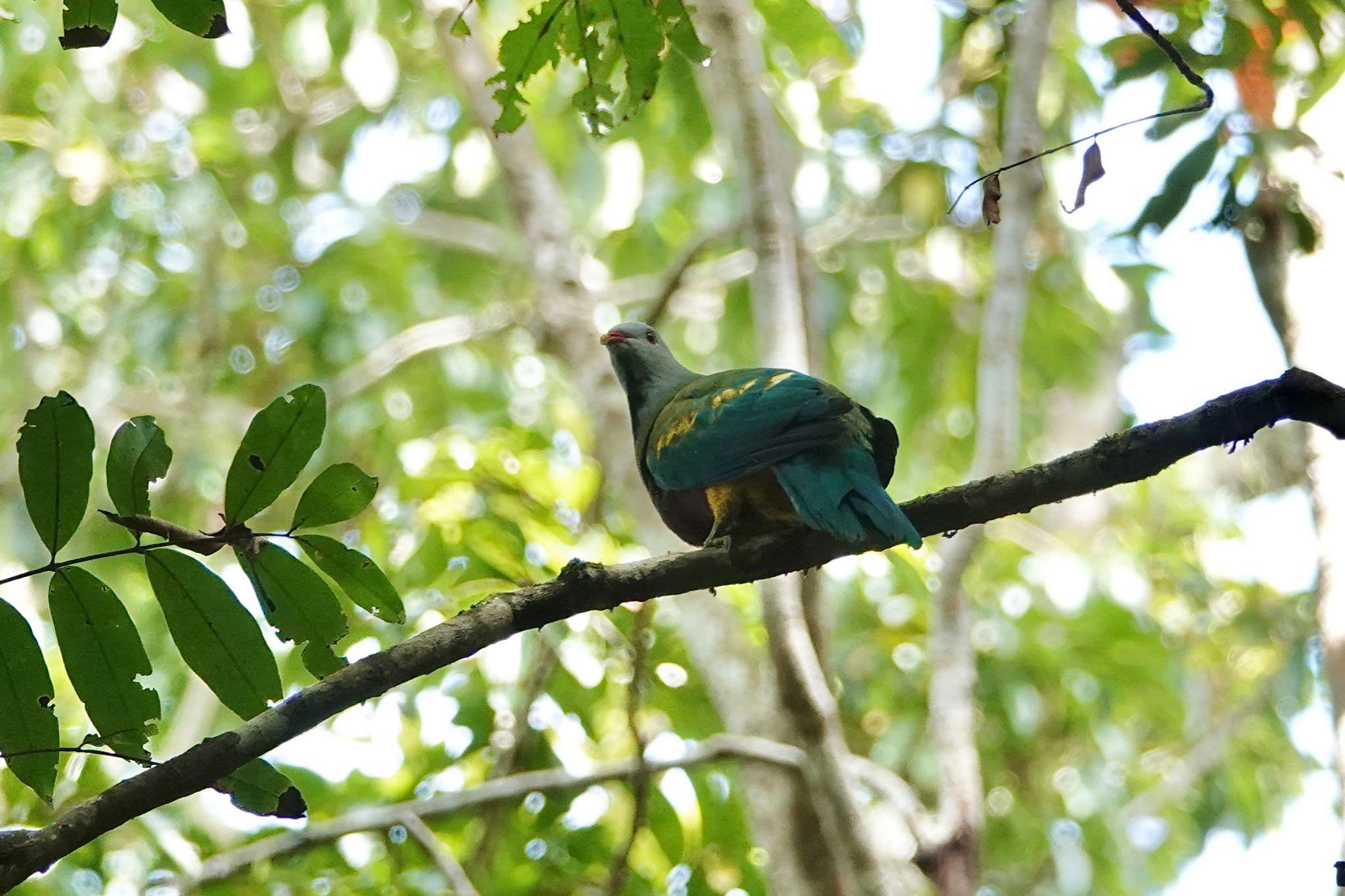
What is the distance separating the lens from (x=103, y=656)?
2250 mm

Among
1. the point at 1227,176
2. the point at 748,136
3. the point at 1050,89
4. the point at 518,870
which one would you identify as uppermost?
the point at 1050,89

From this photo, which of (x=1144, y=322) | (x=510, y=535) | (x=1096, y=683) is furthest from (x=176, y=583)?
(x=1144, y=322)

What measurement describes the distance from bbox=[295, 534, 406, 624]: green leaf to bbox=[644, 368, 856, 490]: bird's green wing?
41.8 inches

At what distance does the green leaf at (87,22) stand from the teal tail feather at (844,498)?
164cm

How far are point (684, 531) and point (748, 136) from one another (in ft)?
5.72

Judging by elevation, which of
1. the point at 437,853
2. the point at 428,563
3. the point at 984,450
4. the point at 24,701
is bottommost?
the point at 437,853

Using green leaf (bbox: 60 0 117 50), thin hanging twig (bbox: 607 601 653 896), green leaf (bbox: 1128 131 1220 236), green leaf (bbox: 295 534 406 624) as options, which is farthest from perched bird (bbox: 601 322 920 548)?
green leaf (bbox: 60 0 117 50)

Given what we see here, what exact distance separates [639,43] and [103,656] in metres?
1.72

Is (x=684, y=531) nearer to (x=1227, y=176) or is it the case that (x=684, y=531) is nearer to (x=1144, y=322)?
(x=1227, y=176)

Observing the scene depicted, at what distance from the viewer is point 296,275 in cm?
811

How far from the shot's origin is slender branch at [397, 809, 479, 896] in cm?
395

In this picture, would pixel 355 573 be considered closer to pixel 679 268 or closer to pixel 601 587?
pixel 601 587

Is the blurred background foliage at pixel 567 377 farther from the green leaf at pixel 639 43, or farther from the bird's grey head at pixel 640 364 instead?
the green leaf at pixel 639 43

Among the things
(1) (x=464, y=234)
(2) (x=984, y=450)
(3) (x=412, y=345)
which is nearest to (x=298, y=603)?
(2) (x=984, y=450)
